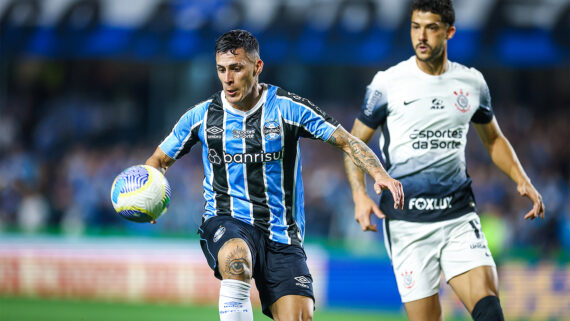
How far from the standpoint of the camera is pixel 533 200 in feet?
20.3

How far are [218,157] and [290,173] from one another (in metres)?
0.56

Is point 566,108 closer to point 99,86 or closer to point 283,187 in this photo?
point 99,86

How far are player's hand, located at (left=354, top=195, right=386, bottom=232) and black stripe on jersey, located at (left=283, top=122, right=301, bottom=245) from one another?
0.49 metres

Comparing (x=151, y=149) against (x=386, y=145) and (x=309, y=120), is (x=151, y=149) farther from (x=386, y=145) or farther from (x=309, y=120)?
(x=309, y=120)

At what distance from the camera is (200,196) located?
17.8 metres

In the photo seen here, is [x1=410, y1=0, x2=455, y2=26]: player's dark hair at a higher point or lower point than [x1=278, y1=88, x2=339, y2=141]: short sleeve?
higher

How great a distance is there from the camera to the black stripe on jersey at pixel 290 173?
5.86 meters

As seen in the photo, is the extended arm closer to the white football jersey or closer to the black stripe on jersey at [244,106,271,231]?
the black stripe on jersey at [244,106,271,231]

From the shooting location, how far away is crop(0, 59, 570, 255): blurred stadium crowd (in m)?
16.5

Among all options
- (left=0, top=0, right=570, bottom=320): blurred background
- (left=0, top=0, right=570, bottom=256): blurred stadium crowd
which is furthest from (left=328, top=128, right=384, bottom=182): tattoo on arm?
(left=0, top=0, right=570, bottom=256): blurred stadium crowd

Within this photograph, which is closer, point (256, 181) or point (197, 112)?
point (256, 181)

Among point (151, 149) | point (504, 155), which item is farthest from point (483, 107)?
point (151, 149)

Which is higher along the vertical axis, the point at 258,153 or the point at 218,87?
the point at 218,87

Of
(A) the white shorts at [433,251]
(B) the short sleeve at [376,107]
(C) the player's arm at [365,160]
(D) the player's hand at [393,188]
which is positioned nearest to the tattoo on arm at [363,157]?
(C) the player's arm at [365,160]
